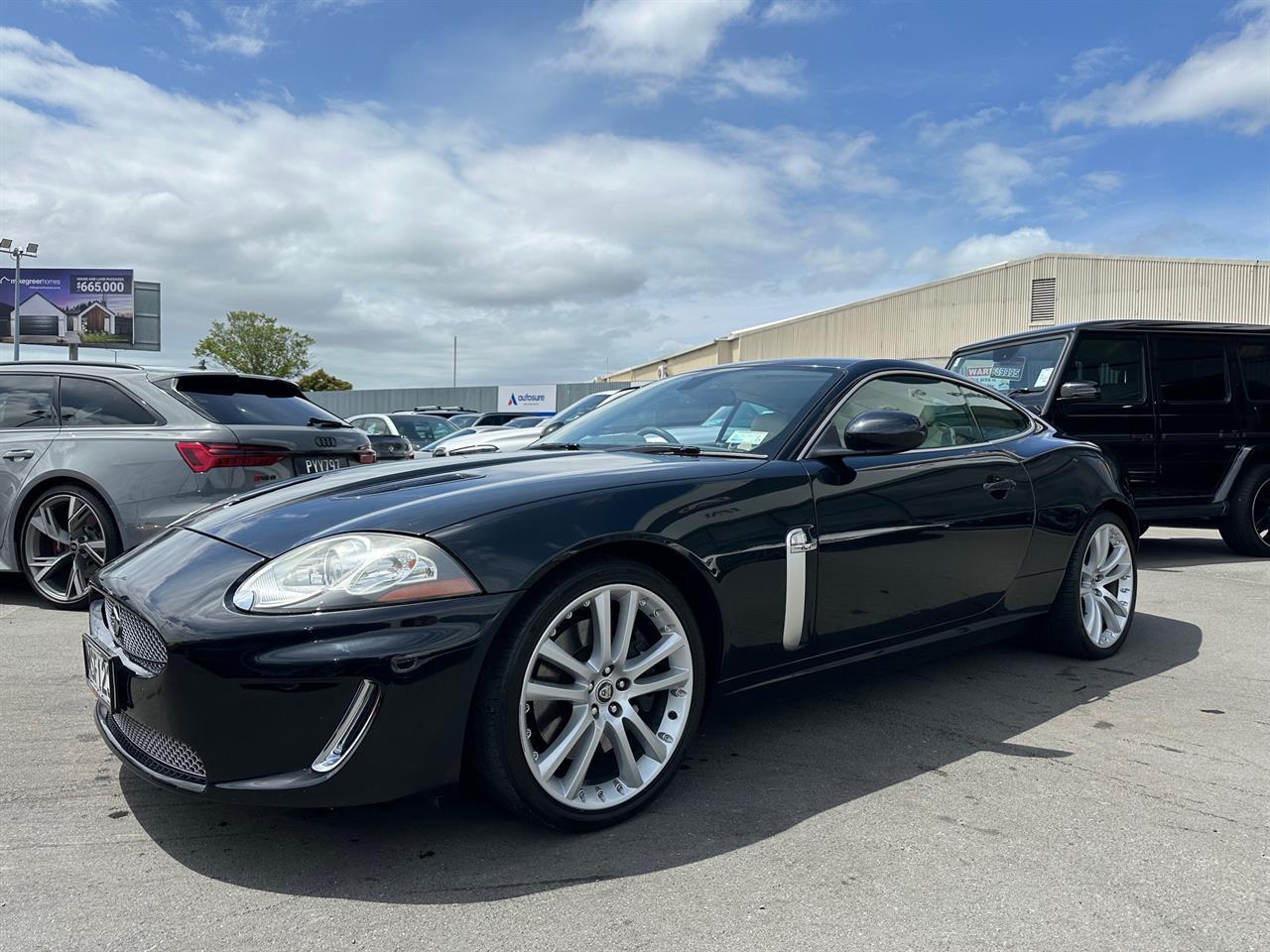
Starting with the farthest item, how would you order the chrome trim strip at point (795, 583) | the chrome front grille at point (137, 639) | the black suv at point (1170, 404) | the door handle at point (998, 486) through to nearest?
the black suv at point (1170, 404), the door handle at point (998, 486), the chrome trim strip at point (795, 583), the chrome front grille at point (137, 639)

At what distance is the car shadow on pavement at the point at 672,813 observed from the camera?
91.5 inches

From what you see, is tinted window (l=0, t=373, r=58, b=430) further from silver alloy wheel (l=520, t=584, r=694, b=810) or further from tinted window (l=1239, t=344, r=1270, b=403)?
tinted window (l=1239, t=344, r=1270, b=403)

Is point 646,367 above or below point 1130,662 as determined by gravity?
above

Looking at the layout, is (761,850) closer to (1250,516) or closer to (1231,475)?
(1231,475)

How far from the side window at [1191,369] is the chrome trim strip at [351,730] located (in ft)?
23.2

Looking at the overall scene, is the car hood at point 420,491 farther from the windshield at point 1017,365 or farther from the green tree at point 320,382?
the green tree at point 320,382

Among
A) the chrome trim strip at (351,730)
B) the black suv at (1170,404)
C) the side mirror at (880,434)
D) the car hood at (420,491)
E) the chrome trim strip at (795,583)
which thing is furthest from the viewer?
the black suv at (1170,404)

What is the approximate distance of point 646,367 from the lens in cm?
6331

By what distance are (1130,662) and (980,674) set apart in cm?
80

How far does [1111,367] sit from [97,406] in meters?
7.11

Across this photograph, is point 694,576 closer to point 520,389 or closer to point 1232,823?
point 1232,823

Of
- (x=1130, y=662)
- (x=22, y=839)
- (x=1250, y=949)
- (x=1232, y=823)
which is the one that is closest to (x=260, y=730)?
(x=22, y=839)

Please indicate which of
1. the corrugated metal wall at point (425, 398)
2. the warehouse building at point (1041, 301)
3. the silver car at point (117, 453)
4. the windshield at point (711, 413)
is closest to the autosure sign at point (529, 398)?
the corrugated metal wall at point (425, 398)

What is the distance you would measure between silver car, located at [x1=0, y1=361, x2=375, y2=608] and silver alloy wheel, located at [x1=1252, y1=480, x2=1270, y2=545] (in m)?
7.09
